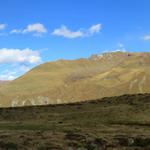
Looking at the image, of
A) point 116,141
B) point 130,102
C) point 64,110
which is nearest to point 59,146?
point 116,141

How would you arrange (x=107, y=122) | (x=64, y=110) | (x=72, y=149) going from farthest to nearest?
(x=64, y=110) → (x=107, y=122) → (x=72, y=149)

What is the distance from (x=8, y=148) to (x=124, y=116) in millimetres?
33809

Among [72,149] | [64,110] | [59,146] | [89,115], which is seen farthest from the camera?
[64,110]

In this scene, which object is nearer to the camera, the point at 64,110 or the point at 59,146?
the point at 59,146

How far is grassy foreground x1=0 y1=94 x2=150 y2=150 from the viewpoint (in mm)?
23781

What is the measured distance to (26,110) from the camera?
68.9 meters

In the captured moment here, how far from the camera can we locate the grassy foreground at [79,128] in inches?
936

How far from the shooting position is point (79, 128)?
3806 cm

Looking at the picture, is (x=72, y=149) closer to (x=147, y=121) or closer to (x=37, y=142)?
(x=37, y=142)

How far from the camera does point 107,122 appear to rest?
158ft

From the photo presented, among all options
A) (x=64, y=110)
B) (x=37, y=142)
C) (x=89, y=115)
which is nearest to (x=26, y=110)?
(x=64, y=110)

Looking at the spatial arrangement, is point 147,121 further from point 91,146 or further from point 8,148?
point 8,148

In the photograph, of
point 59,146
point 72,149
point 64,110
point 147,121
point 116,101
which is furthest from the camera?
point 116,101

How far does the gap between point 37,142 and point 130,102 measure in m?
46.8
